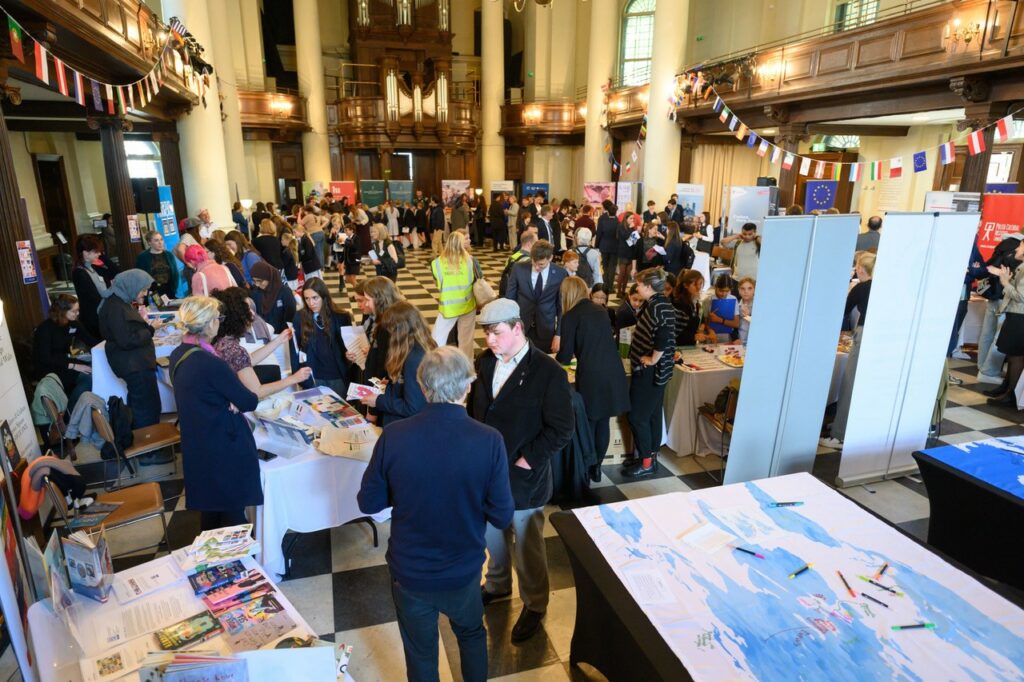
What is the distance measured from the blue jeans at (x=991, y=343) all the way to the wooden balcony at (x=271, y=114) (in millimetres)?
16304

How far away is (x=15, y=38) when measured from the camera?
13.6ft

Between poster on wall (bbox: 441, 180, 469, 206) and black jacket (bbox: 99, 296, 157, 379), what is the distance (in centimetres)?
1296

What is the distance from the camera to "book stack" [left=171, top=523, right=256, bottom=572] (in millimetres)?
2164

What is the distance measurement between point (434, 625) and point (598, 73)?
15477 mm

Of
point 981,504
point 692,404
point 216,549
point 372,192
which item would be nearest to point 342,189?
point 372,192

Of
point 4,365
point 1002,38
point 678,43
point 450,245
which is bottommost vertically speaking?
point 4,365

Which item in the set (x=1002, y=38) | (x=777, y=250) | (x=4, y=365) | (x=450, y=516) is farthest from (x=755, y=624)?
(x=1002, y=38)

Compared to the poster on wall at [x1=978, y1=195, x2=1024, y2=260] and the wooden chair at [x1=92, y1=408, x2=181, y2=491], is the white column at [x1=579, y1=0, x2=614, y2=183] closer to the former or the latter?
the poster on wall at [x1=978, y1=195, x2=1024, y2=260]

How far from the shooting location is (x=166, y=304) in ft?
20.8

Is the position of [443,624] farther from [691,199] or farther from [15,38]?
[691,199]

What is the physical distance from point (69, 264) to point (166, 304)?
25.3ft

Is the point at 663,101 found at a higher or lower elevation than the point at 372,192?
higher

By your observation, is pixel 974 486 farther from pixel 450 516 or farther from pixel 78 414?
pixel 78 414

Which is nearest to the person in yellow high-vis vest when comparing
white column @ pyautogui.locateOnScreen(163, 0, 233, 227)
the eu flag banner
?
white column @ pyautogui.locateOnScreen(163, 0, 233, 227)
